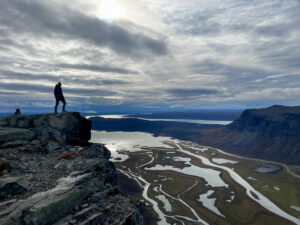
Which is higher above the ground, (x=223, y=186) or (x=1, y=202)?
(x=1, y=202)

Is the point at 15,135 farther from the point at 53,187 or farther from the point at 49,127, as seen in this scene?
the point at 53,187

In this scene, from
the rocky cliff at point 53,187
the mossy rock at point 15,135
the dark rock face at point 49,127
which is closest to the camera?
the rocky cliff at point 53,187

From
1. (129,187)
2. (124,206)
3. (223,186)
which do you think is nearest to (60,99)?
(124,206)

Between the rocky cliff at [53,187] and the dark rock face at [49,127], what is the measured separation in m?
0.58

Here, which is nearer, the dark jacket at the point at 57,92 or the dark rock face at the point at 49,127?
the dark rock face at the point at 49,127

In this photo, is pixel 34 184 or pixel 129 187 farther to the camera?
pixel 129 187

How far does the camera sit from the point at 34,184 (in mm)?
17828

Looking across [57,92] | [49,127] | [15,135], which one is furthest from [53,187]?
[57,92]

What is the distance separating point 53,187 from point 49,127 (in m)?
19.4

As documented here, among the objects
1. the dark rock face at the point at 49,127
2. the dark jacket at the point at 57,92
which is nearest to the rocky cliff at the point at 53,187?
the dark rock face at the point at 49,127

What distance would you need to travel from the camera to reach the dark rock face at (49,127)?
31844mm

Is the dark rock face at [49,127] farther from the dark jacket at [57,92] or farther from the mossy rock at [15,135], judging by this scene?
the dark jacket at [57,92]

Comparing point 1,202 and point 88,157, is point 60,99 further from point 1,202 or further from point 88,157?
point 1,202

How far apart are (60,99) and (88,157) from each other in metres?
15.1
